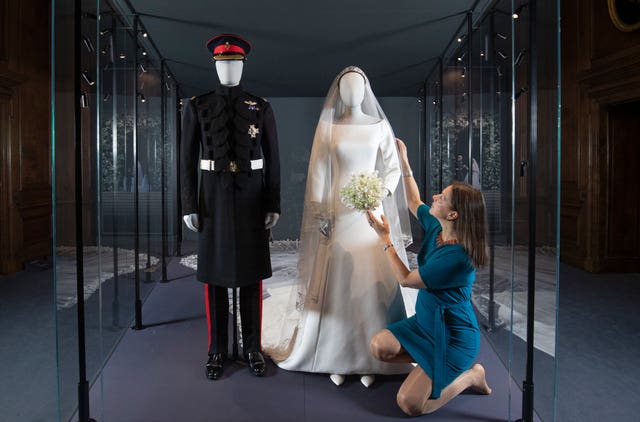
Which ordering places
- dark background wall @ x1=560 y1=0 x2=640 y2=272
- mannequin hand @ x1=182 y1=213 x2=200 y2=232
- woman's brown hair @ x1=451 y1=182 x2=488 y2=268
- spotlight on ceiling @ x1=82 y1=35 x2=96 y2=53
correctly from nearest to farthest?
1. woman's brown hair @ x1=451 y1=182 x2=488 y2=268
2. spotlight on ceiling @ x1=82 y1=35 x2=96 y2=53
3. mannequin hand @ x1=182 y1=213 x2=200 y2=232
4. dark background wall @ x1=560 y1=0 x2=640 y2=272

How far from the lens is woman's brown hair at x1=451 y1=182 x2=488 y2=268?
2338 mm

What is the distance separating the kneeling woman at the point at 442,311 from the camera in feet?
7.73

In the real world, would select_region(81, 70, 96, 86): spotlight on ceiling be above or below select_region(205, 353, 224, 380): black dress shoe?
above

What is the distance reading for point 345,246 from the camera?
2775 mm

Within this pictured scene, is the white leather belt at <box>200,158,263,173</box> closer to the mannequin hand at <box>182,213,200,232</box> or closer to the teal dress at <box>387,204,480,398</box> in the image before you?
the mannequin hand at <box>182,213,200,232</box>

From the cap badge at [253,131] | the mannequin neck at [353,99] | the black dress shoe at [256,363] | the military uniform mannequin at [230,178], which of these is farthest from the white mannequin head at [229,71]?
the black dress shoe at [256,363]

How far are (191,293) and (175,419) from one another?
4.69 ft

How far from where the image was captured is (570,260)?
652 centimetres

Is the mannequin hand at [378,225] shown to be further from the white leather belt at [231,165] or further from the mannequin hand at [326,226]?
the white leather belt at [231,165]

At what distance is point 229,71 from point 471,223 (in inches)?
59.1

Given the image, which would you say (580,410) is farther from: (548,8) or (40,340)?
(40,340)

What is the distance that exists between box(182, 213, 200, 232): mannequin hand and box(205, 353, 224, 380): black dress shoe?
74 centimetres

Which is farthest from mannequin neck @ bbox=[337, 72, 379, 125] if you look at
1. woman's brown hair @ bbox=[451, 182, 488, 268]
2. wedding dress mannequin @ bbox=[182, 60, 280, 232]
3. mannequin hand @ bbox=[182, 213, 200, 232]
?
mannequin hand @ bbox=[182, 213, 200, 232]

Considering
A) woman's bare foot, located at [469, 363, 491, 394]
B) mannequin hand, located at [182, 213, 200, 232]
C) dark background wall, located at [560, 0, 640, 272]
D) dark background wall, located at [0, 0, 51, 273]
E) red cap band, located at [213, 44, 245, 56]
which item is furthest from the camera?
dark background wall, located at [560, 0, 640, 272]
